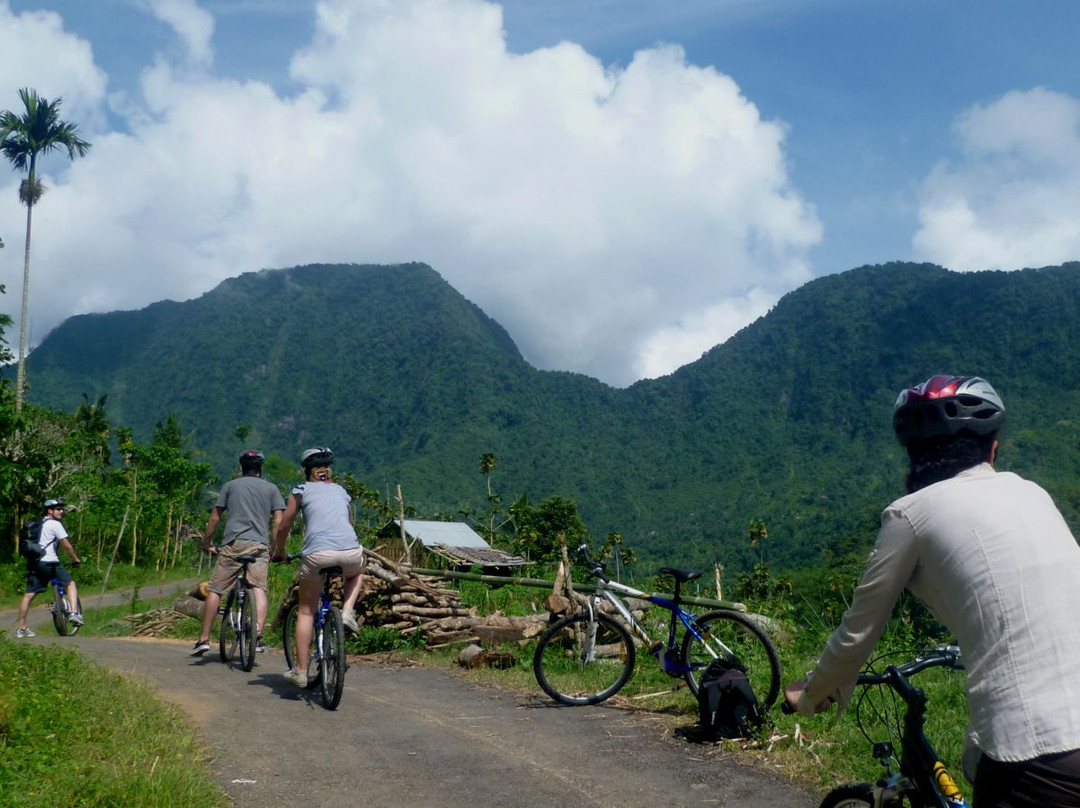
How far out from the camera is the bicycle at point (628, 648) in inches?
281

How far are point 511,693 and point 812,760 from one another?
10.4 feet

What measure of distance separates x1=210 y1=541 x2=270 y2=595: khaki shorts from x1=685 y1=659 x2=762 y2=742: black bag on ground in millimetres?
4590

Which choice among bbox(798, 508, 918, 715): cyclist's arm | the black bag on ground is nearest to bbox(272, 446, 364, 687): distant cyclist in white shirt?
the black bag on ground

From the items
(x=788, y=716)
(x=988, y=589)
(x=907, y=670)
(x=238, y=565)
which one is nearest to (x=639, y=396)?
(x=238, y=565)

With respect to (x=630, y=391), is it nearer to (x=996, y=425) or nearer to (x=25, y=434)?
(x=25, y=434)

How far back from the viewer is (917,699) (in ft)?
9.84

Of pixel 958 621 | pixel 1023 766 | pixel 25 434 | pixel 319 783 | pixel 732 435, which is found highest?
pixel 732 435

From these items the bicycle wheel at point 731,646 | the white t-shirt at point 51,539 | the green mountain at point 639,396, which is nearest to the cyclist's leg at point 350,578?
the bicycle wheel at point 731,646

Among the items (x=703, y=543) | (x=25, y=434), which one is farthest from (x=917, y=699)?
(x=703, y=543)

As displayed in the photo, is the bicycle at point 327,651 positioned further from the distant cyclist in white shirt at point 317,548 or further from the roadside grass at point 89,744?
the roadside grass at point 89,744

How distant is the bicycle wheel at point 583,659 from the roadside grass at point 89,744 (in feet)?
9.33

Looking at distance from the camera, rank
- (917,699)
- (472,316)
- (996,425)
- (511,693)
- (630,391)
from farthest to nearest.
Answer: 1. (472,316)
2. (630,391)
3. (511,693)
4. (917,699)
5. (996,425)

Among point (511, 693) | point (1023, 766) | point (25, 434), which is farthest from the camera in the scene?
point (25, 434)

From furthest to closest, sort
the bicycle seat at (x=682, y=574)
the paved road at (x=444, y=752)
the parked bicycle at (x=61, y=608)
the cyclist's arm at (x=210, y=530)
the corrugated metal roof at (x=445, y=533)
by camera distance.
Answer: the corrugated metal roof at (x=445, y=533) → the parked bicycle at (x=61, y=608) → the cyclist's arm at (x=210, y=530) → the bicycle seat at (x=682, y=574) → the paved road at (x=444, y=752)
